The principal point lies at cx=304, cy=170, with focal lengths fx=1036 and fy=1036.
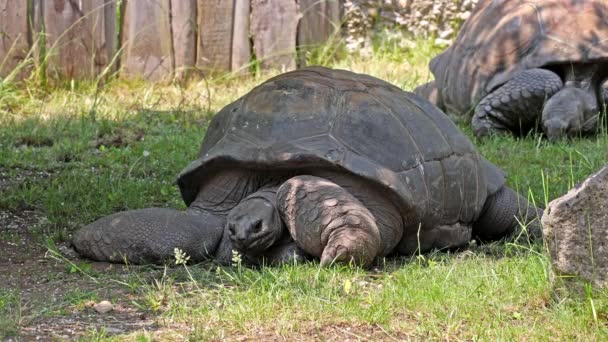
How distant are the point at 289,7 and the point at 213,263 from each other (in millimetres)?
5311

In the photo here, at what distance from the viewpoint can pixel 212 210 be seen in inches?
180

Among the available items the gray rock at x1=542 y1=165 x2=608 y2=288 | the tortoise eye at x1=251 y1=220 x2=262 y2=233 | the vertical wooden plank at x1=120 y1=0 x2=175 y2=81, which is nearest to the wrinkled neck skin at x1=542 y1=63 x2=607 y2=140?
the vertical wooden plank at x1=120 y1=0 x2=175 y2=81

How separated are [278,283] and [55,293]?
33.5 inches

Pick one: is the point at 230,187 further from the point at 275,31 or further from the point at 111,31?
the point at 275,31

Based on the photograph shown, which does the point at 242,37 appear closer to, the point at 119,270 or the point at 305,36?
the point at 305,36

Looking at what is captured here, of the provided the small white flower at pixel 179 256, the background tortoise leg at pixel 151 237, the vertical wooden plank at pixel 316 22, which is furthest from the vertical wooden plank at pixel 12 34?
the small white flower at pixel 179 256

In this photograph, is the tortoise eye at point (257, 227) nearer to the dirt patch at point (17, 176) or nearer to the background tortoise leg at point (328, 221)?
the background tortoise leg at point (328, 221)

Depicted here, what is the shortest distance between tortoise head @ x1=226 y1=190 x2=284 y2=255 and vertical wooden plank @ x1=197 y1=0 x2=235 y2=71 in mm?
4877

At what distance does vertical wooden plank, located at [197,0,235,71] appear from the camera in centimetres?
899

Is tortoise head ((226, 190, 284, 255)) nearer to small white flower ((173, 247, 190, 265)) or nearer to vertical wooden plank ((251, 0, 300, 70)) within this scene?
small white flower ((173, 247, 190, 265))

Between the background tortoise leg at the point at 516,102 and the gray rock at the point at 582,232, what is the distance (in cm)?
410

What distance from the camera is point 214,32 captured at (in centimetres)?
903

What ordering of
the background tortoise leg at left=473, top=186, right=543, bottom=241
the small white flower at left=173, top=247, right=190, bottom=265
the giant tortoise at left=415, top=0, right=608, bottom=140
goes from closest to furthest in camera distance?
the small white flower at left=173, top=247, right=190, bottom=265, the background tortoise leg at left=473, top=186, right=543, bottom=241, the giant tortoise at left=415, top=0, right=608, bottom=140

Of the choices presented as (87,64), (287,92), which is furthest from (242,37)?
(287,92)
